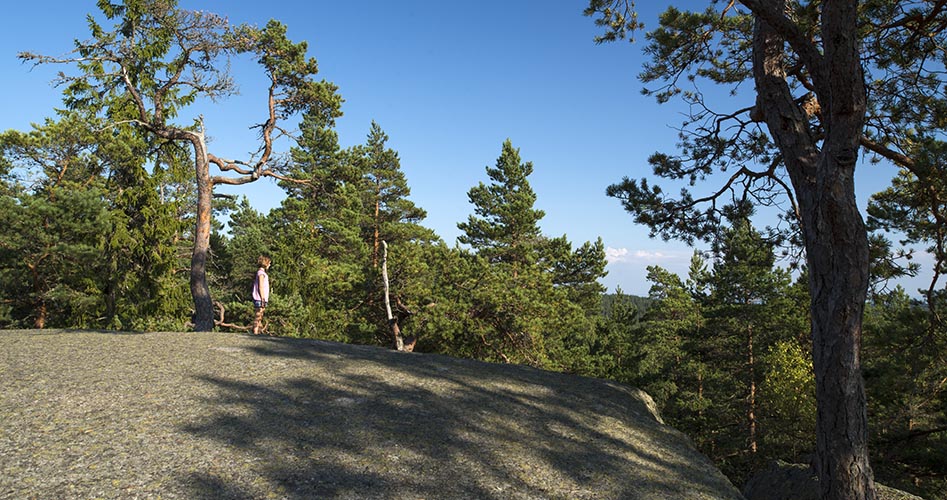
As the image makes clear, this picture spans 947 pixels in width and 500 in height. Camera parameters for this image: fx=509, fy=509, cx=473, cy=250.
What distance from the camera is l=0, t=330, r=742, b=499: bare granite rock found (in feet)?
12.6

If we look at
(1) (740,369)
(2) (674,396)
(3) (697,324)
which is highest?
(3) (697,324)

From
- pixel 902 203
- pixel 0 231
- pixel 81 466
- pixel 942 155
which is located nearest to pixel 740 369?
pixel 902 203

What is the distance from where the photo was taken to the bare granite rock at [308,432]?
12.6 ft

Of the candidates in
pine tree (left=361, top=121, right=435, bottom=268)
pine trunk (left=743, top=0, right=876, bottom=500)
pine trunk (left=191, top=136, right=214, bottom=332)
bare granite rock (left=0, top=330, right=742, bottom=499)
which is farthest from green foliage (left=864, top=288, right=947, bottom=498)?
pine tree (left=361, top=121, right=435, bottom=268)

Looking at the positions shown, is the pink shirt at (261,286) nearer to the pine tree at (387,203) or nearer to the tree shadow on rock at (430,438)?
the tree shadow on rock at (430,438)

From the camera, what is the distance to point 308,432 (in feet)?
15.8

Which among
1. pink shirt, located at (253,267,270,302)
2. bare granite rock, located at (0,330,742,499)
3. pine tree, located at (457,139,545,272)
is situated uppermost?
pine tree, located at (457,139,545,272)

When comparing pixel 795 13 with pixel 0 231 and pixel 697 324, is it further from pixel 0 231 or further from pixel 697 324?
pixel 697 324

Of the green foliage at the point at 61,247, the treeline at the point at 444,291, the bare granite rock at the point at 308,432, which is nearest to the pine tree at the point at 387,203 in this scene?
the treeline at the point at 444,291

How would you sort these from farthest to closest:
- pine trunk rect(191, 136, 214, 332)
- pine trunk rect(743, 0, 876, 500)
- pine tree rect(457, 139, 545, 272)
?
pine tree rect(457, 139, 545, 272)
pine trunk rect(191, 136, 214, 332)
pine trunk rect(743, 0, 876, 500)

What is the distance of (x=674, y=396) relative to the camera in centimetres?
3064

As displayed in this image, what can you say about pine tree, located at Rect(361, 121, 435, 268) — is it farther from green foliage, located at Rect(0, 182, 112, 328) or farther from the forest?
green foliage, located at Rect(0, 182, 112, 328)

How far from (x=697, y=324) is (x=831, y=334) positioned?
1110 inches

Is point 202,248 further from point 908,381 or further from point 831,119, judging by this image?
point 908,381
